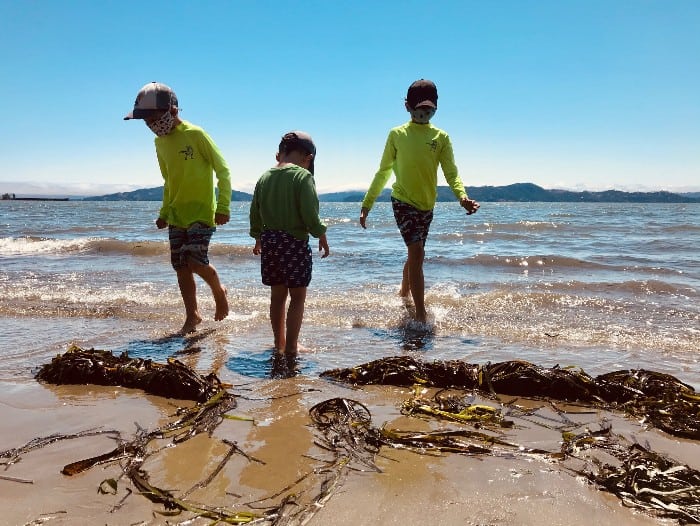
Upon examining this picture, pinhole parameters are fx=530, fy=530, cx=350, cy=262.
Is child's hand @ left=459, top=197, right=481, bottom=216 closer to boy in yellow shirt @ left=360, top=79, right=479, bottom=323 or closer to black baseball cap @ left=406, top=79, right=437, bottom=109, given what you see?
boy in yellow shirt @ left=360, top=79, right=479, bottom=323

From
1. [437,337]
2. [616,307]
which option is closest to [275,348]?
[437,337]

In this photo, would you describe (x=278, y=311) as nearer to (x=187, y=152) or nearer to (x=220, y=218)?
(x=220, y=218)

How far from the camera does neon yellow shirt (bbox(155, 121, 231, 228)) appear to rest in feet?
16.2

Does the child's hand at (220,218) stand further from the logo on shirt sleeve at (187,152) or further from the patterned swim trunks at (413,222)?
the patterned swim trunks at (413,222)

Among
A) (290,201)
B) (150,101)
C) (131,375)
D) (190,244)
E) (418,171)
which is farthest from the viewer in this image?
(418,171)

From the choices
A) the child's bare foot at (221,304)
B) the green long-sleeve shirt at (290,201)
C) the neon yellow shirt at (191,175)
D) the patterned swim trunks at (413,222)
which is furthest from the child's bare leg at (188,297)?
the patterned swim trunks at (413,222)

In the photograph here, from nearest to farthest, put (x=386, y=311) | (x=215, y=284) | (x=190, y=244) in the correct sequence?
(x=190, y=244) → (x=215, y=284) → (x=386, y=311)

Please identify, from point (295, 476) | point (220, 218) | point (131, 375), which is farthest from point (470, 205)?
point (295, 476)

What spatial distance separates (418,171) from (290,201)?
78.7 inches

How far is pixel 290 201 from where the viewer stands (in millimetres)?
4090

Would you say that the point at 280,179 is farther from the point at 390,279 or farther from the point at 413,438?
the point at 390,279

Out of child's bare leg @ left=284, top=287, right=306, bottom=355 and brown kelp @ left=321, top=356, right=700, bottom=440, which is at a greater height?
child's bare leg @ left=284, top=287, right=306, bottom=355

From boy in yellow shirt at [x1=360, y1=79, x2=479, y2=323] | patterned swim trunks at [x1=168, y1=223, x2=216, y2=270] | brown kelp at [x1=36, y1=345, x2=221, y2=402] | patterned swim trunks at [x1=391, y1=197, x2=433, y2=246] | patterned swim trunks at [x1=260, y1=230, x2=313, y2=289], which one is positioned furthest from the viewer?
patterned swim trunks at [x1=391, y1=197, x2=433, y2=246]

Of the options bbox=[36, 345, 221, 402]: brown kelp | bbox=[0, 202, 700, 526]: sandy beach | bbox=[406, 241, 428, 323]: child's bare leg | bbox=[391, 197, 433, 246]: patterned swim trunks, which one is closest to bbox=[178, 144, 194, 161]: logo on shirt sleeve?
bbox=[0, 202, 700, 526]: sandy beach
